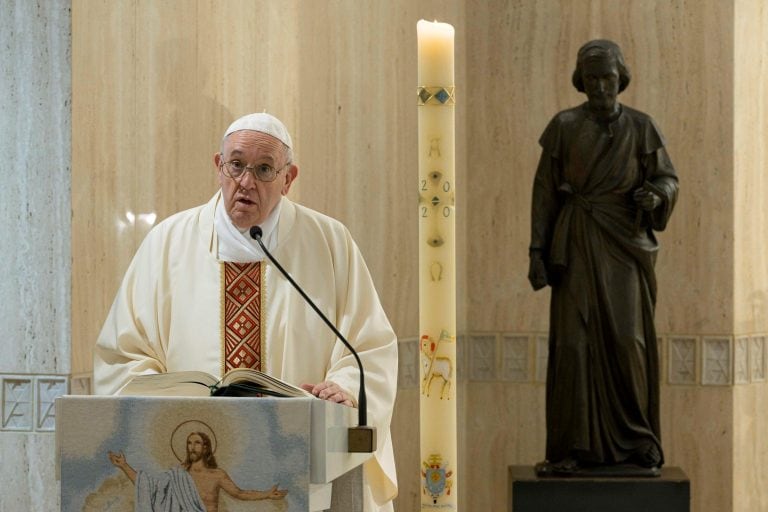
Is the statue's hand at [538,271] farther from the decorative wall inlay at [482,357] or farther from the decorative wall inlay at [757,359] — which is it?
the decorative wall inlay at [757,359]

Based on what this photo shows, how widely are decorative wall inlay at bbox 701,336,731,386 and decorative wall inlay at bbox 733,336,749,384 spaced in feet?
0.13

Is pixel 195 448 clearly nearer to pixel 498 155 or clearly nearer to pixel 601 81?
pixel 601 81

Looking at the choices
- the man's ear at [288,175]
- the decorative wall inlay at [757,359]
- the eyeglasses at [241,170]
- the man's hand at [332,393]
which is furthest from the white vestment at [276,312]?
the decorative wall inlay at [757,359]

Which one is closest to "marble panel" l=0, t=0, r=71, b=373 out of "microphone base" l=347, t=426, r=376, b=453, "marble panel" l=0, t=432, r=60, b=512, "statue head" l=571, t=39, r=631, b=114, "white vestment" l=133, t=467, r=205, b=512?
"marble panel" l=0, t=432, r=60, b=512

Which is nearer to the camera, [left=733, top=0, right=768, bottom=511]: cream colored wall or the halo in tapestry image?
the halo in tapestry image

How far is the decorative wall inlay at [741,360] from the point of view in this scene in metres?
7.05

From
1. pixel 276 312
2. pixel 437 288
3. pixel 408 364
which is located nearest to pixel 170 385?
pixel 437 288

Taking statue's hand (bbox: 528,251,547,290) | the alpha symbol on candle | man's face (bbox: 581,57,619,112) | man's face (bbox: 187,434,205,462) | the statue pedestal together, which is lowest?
the statue pedestal

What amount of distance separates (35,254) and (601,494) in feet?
8.98

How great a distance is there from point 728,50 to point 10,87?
4.17 m

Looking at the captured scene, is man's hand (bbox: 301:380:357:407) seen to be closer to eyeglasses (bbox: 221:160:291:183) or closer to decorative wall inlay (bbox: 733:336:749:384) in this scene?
eyeglasses (bbox: 221:160:291:183)

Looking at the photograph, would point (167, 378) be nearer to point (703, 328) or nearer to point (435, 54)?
point (435, 54)

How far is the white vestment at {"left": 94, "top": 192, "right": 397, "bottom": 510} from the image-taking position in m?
3.96

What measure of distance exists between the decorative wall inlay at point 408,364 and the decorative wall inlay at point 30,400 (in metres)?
2.50
